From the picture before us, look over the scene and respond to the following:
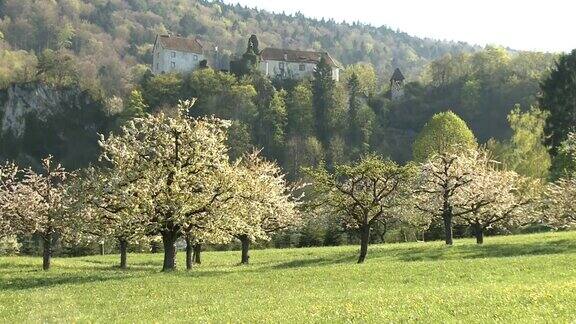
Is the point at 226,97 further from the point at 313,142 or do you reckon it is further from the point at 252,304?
the point at 252,304

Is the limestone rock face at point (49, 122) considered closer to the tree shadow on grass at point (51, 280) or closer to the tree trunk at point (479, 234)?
the tree trunk at point (479, 234)

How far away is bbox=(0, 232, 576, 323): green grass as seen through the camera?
1900cm

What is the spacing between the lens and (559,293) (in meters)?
19.6

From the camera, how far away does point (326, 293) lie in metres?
27.7

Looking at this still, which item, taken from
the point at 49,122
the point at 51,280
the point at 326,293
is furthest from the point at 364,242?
the point at 49,122

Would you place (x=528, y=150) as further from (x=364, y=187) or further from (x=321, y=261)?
(x=321, y=261)

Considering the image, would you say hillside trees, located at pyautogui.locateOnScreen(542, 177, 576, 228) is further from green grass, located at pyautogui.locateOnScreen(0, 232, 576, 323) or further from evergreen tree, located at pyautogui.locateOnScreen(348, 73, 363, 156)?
evergreen tree, located at pyautogui.locateOnScreen(348, 73, 363, 156)

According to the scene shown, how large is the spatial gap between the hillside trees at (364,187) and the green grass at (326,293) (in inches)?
170

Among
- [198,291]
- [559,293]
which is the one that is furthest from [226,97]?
[559,293]

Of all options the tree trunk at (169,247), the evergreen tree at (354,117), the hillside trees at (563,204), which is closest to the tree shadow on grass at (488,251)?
the hillside trees at (563,204)

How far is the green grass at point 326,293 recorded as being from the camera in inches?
748

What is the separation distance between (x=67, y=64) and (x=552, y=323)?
7399 inches

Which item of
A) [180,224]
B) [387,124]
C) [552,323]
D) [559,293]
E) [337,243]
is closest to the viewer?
[552,323]

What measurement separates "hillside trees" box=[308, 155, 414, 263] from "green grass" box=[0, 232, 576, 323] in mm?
4312
